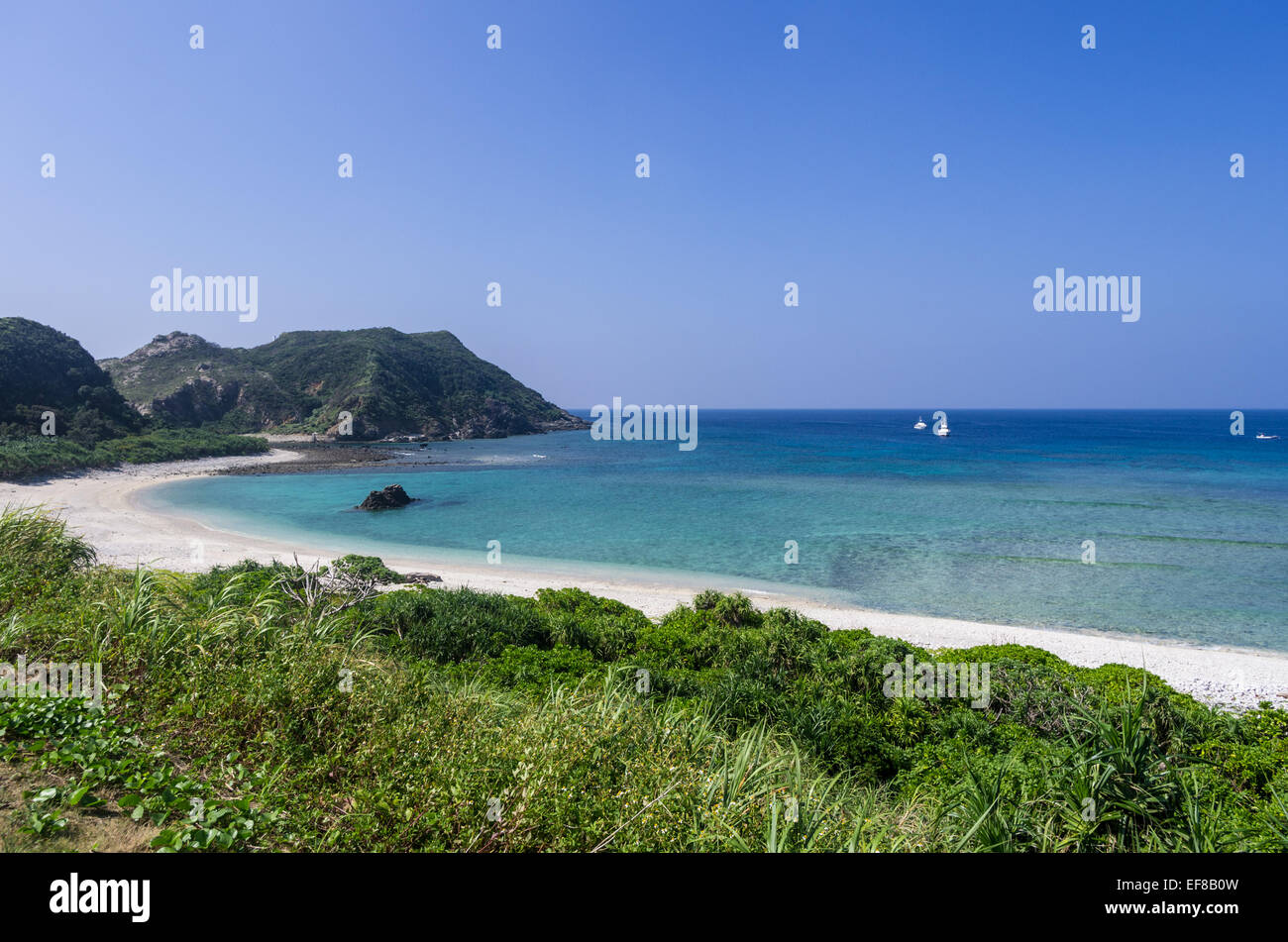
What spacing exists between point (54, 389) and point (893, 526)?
8329cm

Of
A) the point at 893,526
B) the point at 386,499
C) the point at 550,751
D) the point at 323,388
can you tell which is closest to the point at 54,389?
the point at 323,388

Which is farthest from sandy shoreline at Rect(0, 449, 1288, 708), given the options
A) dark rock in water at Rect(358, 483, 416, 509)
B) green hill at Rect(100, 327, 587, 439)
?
green hill at Rect(100, 327, 587, 439)

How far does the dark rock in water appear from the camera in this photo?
121ft

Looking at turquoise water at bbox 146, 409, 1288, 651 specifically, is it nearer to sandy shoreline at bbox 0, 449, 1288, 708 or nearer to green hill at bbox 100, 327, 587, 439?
sandy shoreline at bbox 0, 449, 1288, 708

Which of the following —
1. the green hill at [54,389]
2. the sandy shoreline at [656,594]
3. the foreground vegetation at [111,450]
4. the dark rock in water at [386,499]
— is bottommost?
the sandy shoreline at [656,594]

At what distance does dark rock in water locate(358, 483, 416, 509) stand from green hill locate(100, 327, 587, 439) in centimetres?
5443

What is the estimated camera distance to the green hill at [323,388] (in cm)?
8862

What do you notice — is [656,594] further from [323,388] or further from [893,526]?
[323,388]

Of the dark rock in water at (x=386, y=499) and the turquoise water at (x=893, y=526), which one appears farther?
the dark rock in water at (x=386, y=499)

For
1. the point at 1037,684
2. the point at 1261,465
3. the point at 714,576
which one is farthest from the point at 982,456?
the point at 1037,684

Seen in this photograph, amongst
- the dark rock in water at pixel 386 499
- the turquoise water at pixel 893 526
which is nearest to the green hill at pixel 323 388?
the turquoise water at pixel 893 526

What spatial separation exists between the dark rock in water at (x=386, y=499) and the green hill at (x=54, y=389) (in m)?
38.4

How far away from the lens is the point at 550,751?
425 centimetres

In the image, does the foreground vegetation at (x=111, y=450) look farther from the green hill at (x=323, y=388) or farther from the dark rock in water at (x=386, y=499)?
the dark rock in water at (x=386, y=499)
